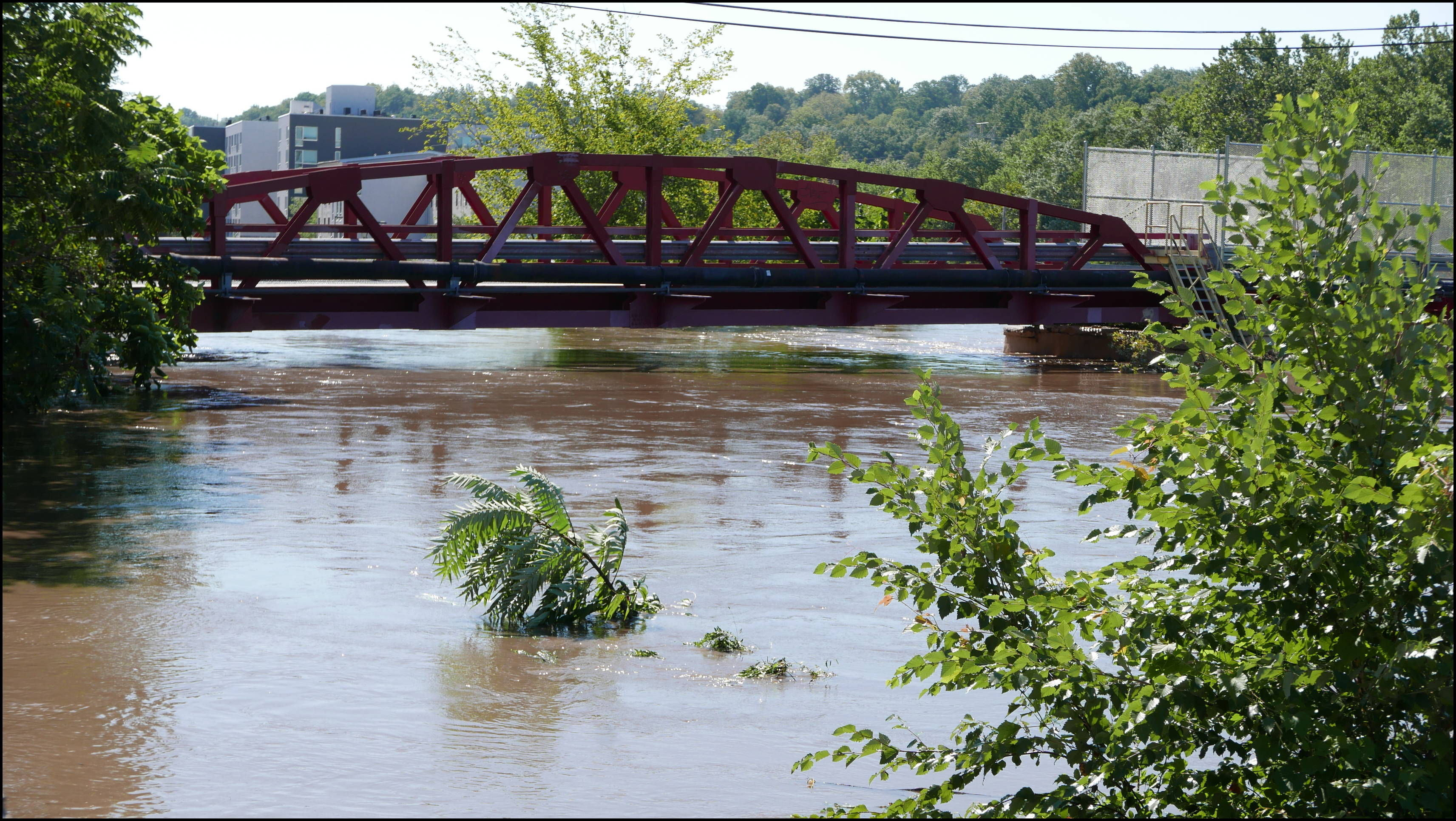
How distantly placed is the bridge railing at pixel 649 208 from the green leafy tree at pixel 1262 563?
1821 cm

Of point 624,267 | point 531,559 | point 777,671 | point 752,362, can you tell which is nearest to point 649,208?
point 624,267

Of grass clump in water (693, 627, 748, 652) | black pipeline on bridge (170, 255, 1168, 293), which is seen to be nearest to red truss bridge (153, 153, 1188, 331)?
black pipeline on bridge (170, 255, 1168, 293)

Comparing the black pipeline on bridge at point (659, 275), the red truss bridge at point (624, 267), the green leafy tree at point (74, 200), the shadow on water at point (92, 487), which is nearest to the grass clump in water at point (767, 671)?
the shadow on water at point (92, 487)

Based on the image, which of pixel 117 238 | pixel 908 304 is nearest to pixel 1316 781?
pixel 117 238

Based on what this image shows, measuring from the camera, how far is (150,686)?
8.34 meters

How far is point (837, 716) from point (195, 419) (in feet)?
53.4

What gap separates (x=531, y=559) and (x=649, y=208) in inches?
641

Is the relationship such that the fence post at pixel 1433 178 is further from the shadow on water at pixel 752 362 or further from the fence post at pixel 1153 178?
the shadow on water at pixel 752 362

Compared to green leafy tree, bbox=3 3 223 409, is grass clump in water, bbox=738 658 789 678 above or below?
below

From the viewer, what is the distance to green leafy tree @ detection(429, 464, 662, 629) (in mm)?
10211

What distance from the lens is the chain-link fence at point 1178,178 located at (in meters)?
33.1

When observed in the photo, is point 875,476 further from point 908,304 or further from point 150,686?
point 908,304

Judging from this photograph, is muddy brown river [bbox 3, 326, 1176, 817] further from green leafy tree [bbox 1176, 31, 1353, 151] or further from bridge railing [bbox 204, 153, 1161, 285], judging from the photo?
green leafy tree [bbox 1176, 31, 1353, 151]

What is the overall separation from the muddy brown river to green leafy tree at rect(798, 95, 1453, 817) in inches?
93.5
